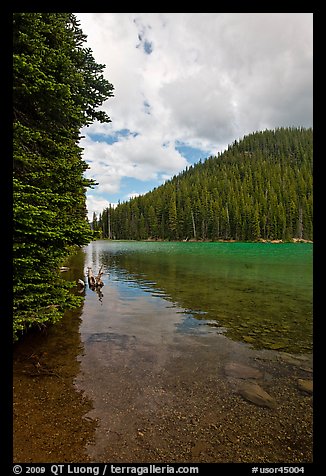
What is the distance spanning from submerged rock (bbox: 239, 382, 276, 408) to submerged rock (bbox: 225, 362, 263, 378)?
1.52 feet

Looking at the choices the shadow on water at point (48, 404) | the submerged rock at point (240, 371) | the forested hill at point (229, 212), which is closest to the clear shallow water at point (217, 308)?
the submerged rock at point (240, 371)

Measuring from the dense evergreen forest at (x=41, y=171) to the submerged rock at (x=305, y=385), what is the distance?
726cm

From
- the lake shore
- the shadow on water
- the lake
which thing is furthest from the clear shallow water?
the lake shore

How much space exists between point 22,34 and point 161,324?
1152cm

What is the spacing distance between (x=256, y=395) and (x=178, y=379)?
2.08m

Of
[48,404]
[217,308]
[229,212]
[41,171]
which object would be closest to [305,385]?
[48,404]

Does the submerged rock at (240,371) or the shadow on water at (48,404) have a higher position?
the shadow on water at (48,404)

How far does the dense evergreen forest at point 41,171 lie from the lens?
6.73 meters

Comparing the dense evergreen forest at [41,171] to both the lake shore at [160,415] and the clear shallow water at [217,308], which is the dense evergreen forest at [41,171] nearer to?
the lake shore at [160,415]

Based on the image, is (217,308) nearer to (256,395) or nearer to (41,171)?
(256,395)

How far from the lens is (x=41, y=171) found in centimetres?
785

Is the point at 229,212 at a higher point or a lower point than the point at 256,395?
higher
